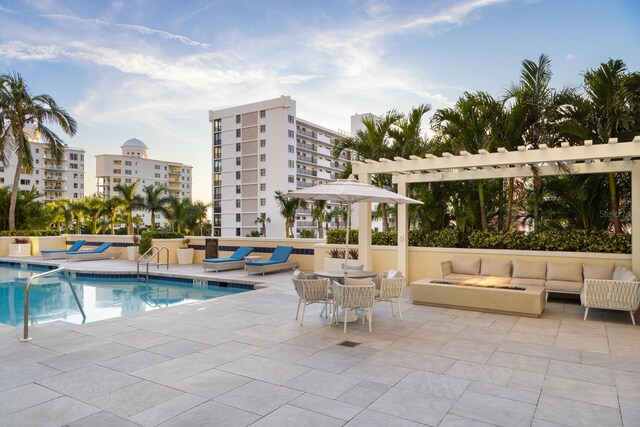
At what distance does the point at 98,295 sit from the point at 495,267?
32.4 ft

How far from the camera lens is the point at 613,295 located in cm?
682

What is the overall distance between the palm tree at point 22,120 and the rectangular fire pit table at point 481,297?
20.9 meters

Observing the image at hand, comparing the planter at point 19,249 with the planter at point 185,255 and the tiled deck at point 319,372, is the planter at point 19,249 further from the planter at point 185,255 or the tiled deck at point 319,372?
the tiled deck at point 319,372

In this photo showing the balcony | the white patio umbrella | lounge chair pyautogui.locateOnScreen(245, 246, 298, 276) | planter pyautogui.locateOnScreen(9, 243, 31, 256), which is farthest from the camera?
the balcony

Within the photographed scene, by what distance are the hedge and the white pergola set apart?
50cm

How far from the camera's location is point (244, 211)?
192ft

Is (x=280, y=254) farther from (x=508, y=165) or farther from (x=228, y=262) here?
(x=508, y=165)

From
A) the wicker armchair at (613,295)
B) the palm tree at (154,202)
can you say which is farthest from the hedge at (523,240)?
the palm tree at (154,202)

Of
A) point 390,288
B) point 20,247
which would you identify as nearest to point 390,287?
point 390,288

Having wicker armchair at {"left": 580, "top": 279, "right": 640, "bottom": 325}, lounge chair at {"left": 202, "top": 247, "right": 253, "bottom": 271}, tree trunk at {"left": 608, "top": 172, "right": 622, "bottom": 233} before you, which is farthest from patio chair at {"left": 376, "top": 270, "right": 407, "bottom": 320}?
lounge chair at {"left": 202, "top": 247, "right": 253, "bottom": 271}

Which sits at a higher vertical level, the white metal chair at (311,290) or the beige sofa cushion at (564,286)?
the white metal chair at (311,290)

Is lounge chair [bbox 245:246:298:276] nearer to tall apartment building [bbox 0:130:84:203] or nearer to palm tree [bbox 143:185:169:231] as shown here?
palm tree [bbox 143:185:169:231]

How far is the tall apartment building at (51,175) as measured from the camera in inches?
2857

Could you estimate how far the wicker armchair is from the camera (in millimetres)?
6699
